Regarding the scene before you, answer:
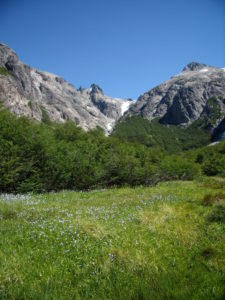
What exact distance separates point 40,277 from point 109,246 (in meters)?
2.12

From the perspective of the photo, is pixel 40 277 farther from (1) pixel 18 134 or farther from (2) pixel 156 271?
(1) pixel 18 134

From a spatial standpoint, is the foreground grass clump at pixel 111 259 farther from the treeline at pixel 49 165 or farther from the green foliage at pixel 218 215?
the treeline at pixel 49 165

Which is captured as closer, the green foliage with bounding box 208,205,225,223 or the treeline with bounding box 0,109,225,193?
the green foliage with bounding box 208,205,225,223

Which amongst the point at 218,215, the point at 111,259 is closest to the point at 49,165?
the point at 218,215

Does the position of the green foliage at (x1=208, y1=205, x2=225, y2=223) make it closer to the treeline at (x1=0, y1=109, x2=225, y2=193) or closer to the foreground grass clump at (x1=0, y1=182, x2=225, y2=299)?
the foreground grass clump at (x1=0, y1=182, x2=225, y2=299)

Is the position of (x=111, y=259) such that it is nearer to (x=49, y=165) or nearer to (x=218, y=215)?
(x=218, y=215)

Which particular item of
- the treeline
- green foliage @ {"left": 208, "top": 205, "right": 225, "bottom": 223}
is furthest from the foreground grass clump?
the treeline

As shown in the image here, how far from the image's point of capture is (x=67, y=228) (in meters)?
7.32

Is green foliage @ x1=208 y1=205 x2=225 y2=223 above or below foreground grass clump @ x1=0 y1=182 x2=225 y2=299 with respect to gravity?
above

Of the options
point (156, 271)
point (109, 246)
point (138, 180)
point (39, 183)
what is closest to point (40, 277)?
point (109, 246)

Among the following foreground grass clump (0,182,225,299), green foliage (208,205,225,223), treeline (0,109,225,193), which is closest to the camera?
foreground grass clump (0,182,225,299)

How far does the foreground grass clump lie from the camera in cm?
482

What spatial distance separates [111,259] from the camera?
5.83m

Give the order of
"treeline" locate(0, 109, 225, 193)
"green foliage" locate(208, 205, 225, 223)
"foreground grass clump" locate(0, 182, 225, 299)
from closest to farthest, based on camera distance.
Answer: "foreground grass clump" locate(0, 182, 225, 299), "green foliage" locate(208, 205, 225, 223), "treeline" locate(0, 109, 225, 193)
